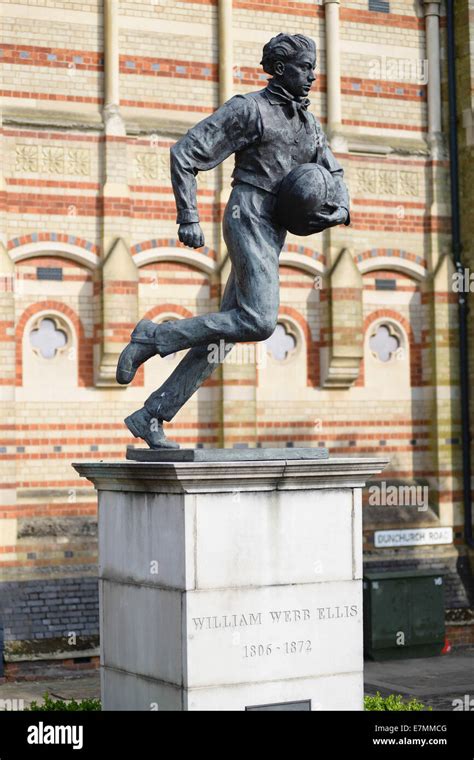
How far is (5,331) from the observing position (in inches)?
663

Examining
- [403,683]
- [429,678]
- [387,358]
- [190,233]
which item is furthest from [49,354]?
[190,233]

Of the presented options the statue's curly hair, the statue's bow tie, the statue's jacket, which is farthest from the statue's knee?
the statue's curly hair

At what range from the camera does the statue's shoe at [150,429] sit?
9.65m

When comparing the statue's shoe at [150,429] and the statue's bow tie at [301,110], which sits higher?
the statue's bow tie at [301,110]

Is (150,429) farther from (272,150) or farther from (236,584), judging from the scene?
(272,150)

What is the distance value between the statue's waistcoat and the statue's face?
0.55 ft

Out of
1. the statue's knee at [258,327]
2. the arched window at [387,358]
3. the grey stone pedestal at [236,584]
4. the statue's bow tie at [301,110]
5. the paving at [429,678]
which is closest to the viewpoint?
the grey stone pedestal at [236,584]

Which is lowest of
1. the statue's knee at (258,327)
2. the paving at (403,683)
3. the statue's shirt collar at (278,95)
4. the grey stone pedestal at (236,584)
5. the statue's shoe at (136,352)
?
the paving at (403,683)

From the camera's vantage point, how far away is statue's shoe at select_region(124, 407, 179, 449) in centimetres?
965

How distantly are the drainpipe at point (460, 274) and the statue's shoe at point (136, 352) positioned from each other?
1118cm

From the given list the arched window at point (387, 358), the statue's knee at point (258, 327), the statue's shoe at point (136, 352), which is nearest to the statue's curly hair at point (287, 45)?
the statue's knee at point (258, 327)

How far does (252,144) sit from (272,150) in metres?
0.15

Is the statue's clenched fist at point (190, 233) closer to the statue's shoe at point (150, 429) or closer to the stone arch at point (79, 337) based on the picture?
the statue's shoe at point (150, 429)

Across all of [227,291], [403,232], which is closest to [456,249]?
[403,232]
